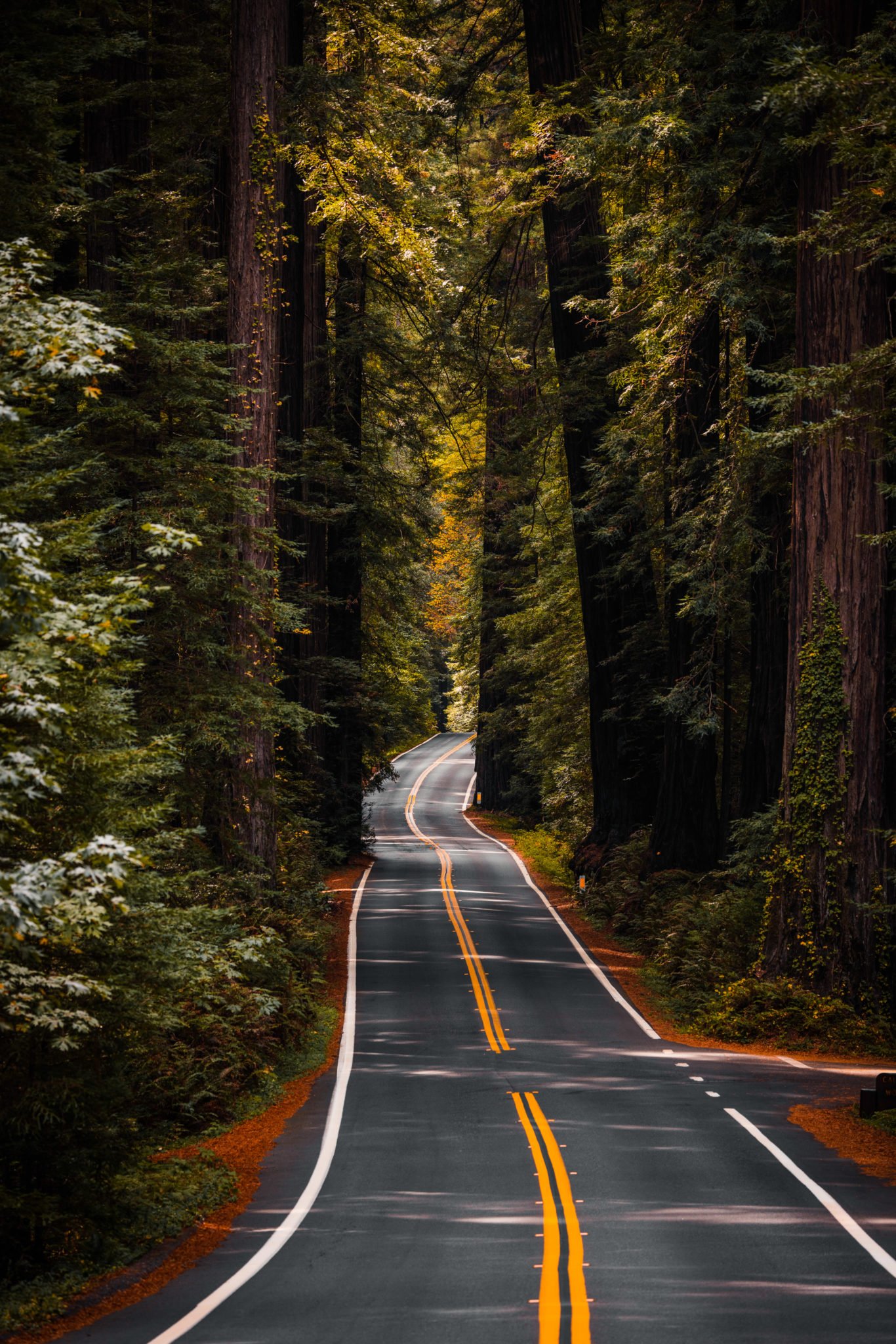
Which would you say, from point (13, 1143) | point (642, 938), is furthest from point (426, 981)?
point (13, 1143)

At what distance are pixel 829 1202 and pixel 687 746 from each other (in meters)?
15.1

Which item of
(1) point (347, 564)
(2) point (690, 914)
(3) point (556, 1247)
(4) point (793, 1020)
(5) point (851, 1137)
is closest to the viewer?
(3) point (556, 1247)

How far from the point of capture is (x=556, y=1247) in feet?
29.6

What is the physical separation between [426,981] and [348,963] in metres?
2.23

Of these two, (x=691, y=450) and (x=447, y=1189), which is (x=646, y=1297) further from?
(x=691, y=450)

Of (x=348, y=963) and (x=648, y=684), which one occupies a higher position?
(x=648, y=684)

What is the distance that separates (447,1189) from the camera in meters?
10.7

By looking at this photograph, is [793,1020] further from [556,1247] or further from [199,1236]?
[199,1236]

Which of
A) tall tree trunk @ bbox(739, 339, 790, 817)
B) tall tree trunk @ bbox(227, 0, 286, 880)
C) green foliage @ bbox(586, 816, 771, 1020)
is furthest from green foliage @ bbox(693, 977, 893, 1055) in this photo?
tall tree trunk @ bbox(227, 0, 286, 880)

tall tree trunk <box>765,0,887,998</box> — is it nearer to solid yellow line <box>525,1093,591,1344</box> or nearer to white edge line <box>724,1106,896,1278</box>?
white edge line <box>724,1106,896,1278</box>

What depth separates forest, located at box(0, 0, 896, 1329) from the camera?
869 centimetres

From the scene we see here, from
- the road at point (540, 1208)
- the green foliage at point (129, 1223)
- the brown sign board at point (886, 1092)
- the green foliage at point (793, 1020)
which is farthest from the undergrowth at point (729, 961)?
the green foliage at point (129, 1223)

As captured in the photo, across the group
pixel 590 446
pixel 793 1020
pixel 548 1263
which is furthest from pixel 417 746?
pixel 548 1263

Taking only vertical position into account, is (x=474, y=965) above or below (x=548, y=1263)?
below
